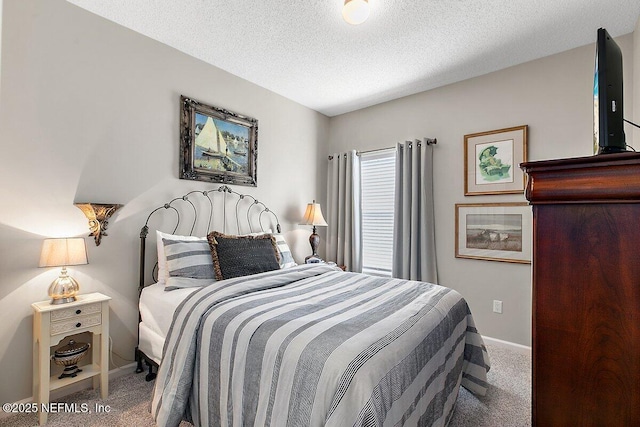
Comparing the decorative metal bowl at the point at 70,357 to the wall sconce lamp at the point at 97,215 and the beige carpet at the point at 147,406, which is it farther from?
the wall sconce lamp at the point at 97,215

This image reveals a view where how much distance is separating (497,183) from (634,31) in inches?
60.5

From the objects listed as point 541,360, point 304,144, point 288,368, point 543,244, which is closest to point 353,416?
point 288,368

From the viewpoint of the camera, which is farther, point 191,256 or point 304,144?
point 304,144

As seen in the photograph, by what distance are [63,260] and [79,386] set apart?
1.01m

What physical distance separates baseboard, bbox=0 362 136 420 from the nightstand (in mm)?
65

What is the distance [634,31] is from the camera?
2.47 meters

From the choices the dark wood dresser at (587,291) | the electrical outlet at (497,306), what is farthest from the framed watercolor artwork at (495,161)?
the dark wood dresser at (587,291)

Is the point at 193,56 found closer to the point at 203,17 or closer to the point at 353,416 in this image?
the point at 203,17

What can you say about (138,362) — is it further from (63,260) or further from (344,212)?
(344,212)

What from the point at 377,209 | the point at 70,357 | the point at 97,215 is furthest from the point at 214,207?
the point at 377,209

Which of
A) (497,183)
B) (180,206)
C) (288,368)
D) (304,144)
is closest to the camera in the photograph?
(288,368)

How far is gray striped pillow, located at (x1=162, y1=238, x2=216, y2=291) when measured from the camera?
91.5 inches

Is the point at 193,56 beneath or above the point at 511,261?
above

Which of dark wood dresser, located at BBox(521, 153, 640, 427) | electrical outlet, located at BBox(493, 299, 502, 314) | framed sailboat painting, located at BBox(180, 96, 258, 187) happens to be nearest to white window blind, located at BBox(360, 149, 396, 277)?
electrical outlet, located at BBox(493, 299, 502, 314)
